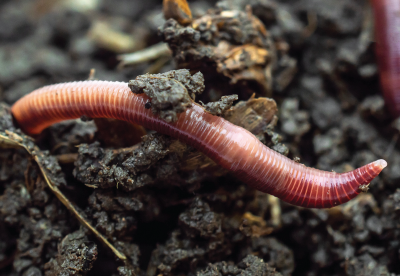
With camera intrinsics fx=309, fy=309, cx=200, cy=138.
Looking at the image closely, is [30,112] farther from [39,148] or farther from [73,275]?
[73,275]

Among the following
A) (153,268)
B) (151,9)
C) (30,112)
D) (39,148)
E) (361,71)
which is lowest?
(153,268)

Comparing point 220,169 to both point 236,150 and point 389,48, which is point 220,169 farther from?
point 389,48

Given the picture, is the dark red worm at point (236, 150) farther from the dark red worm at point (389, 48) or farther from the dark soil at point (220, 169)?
the dark red worm at point (389, 48)

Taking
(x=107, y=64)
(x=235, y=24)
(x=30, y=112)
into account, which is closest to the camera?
(x=30, y=112)

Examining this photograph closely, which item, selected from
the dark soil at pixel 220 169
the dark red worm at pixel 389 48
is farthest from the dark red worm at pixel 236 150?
the dark red worm at pixel 389 48

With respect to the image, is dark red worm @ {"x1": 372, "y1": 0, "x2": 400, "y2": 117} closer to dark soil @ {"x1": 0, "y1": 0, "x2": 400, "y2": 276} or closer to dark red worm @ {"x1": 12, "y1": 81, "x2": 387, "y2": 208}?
dark soil @ {"x1": 0, "y1": 0, "x2": 400, "y2": 276}

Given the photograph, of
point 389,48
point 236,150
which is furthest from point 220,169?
point 389,48

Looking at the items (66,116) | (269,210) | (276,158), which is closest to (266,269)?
(269,210)
